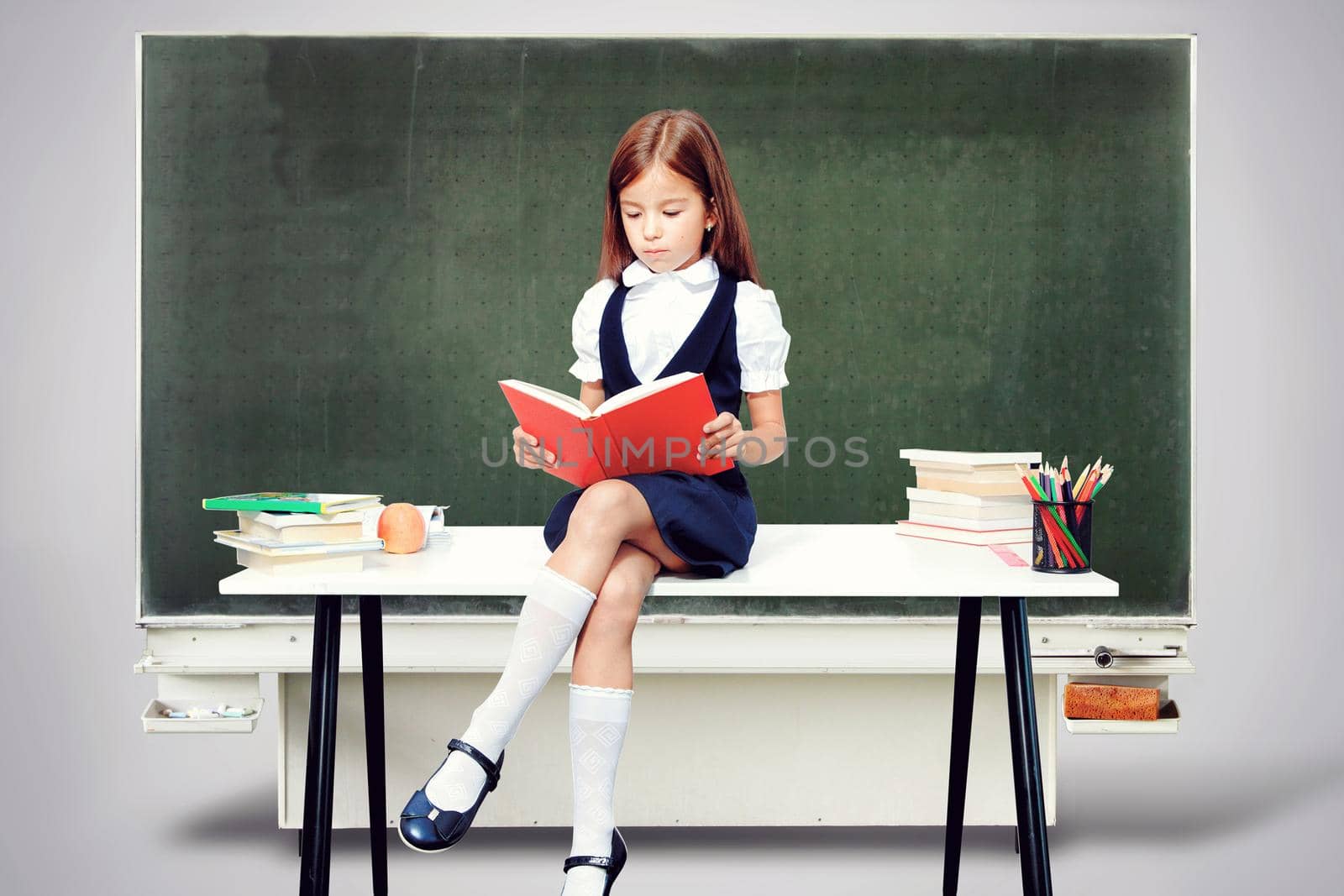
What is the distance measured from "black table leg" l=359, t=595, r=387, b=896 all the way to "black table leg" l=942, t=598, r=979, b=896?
1091 millimetres

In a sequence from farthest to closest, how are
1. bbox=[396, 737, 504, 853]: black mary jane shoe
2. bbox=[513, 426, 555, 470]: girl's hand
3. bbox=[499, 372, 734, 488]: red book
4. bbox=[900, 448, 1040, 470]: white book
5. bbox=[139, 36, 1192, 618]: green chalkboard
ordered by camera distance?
bbox=[139, 36, 1192, 618]: green chalkboard
bbox=[900, 448, 1040, 470]: white book
bbox=[513, 426, 555, 470]: girl's hand
bbox=[499, 372, 734, 488]: red book
bbox=[396, 737, 504, 853]: black mary jane shoe

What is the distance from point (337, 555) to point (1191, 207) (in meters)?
2.11

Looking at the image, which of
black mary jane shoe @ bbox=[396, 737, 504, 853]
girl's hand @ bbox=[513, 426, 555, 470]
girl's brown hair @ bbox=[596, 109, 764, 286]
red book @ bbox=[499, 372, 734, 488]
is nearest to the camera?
black mary jane shoe @ bbox=[396, 737, 504, 853]

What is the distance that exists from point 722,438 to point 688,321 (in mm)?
350

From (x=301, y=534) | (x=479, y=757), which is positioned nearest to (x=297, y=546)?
(x=301, y=534)

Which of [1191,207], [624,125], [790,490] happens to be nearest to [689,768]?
[790,490]

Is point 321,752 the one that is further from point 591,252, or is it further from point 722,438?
point 591,252

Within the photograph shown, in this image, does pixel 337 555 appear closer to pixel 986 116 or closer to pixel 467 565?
pixel 467 565

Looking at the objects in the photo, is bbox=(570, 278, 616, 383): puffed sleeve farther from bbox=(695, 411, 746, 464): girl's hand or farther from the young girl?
bbox=(695, 411, 746, 464): girl's hand

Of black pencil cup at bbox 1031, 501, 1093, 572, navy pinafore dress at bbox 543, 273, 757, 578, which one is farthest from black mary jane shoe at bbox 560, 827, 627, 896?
black pencil cup at bbox 1031, 501, 1093, 572

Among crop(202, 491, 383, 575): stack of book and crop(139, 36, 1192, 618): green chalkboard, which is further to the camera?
crop(139, 36, 1192, 618): green chalkboard

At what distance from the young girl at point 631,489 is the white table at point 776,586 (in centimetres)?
8

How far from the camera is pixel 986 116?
3.05 meters

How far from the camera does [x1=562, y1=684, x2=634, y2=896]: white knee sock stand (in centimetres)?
197
